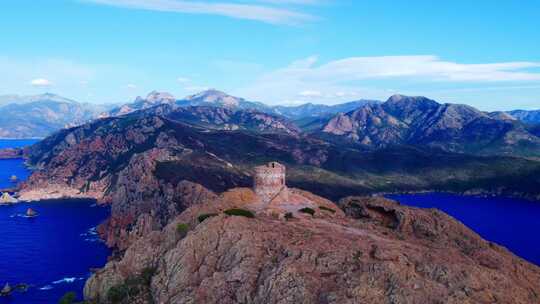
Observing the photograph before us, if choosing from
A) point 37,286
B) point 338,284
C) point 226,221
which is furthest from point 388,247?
point 37,286

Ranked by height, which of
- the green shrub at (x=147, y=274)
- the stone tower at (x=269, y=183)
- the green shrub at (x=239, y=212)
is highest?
the stone tower at (x=269, y=183)

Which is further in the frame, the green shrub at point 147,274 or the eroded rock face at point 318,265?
the green shrub at point 147,274

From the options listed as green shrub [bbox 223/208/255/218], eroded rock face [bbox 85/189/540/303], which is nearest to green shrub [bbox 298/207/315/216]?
eroded rock face [bbox 85/189/540/303]

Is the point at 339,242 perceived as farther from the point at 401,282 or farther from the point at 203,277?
the point at 203,277

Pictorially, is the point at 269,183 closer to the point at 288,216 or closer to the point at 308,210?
the point at 308,210

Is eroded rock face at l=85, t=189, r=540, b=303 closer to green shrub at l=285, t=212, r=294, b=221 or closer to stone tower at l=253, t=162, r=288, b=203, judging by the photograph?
green shrub at l=285, t=212, r=294, b=221

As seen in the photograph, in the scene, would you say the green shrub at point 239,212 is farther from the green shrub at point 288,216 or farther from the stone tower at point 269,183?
the stone tower at point 269,183

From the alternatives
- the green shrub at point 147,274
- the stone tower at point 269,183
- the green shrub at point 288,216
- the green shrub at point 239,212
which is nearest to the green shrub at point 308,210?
the green shrub at point 288,216
